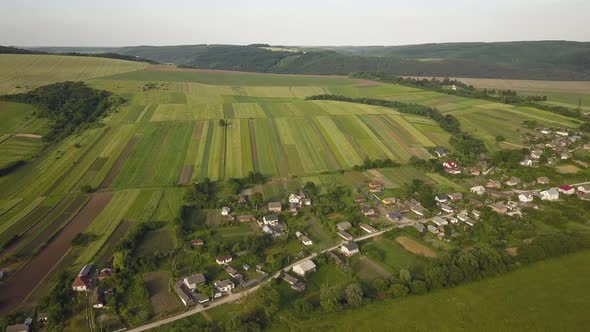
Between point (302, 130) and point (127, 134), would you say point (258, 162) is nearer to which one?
point (302, 130)

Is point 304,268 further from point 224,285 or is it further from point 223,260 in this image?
point 223,260

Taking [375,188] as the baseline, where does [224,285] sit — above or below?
below

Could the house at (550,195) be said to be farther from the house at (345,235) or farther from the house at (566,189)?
the house at (345,235)

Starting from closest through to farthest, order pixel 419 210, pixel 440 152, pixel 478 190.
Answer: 1. pixel 419 210
2. pixel 478 190
3. pixel 440 152

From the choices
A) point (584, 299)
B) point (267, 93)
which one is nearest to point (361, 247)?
point (584, 299)

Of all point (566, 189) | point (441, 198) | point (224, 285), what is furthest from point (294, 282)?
point (566, 189)

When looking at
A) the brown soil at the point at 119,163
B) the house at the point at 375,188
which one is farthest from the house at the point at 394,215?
the brown soil at the point at 119,163
